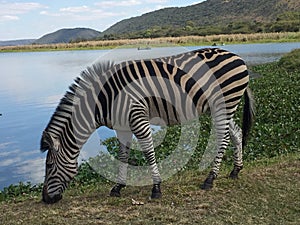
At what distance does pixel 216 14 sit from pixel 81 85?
11060 cm

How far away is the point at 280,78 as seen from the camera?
17422 mm

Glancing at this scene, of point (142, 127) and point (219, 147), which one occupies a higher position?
point (142, 127)

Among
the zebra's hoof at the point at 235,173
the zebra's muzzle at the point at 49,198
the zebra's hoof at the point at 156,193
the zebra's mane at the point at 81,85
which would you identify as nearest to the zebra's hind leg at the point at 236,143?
the zebra's hoof at the point at 235,173

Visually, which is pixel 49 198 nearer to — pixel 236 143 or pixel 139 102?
pixel 139 102

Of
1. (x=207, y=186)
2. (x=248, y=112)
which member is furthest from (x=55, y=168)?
(x=248, y=112)

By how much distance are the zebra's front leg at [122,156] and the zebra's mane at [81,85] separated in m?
0.75

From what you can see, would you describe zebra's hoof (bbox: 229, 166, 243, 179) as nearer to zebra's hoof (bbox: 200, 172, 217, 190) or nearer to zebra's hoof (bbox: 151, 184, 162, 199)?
zebra's hoof (bbox: 200, 172, 217, 190)

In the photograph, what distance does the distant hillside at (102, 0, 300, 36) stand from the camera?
94938mm

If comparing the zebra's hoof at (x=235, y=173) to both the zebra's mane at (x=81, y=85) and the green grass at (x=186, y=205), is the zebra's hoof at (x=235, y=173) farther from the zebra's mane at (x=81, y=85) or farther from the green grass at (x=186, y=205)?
the zebra's mane at (x=81, y=85)

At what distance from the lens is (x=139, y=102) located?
190 inches

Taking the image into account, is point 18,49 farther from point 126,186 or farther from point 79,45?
point 126,186

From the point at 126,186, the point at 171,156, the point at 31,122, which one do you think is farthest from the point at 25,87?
the point at 126,186

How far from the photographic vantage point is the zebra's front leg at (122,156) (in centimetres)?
518

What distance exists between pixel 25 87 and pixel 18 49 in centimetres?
5640
